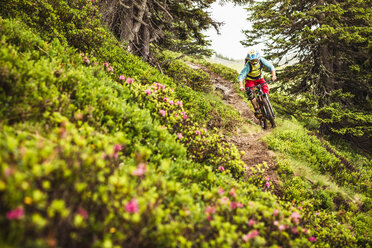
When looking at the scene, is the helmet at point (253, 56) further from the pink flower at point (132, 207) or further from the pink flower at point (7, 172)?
the pink flower at point (7, 172)

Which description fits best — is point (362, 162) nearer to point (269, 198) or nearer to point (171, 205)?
point (269, 198)

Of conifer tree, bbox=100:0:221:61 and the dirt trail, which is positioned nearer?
the dirt trail

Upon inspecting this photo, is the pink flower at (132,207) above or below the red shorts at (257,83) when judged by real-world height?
below

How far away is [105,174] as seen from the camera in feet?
6.73

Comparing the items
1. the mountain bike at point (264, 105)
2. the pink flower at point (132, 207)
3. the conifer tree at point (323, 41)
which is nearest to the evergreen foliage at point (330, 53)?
the conifer tree at point (323, 41)

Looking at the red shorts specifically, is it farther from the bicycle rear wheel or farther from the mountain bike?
the bicycle rear wheel

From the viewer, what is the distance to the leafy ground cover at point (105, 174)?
1.40 meters

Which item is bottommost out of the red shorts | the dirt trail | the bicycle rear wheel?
the dirt trail

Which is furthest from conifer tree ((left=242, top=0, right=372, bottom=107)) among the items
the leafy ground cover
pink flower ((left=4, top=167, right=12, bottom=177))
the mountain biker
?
pink flower ((left=4, top=167, right=12, bottom=177))

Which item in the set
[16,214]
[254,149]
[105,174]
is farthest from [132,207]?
[254,149]

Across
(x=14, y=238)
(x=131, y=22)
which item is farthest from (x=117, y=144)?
(x=131, y=22)

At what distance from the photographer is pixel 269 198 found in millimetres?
3152

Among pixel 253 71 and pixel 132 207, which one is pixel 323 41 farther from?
pixel 132 207

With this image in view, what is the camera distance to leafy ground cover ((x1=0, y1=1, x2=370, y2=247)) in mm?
1400
